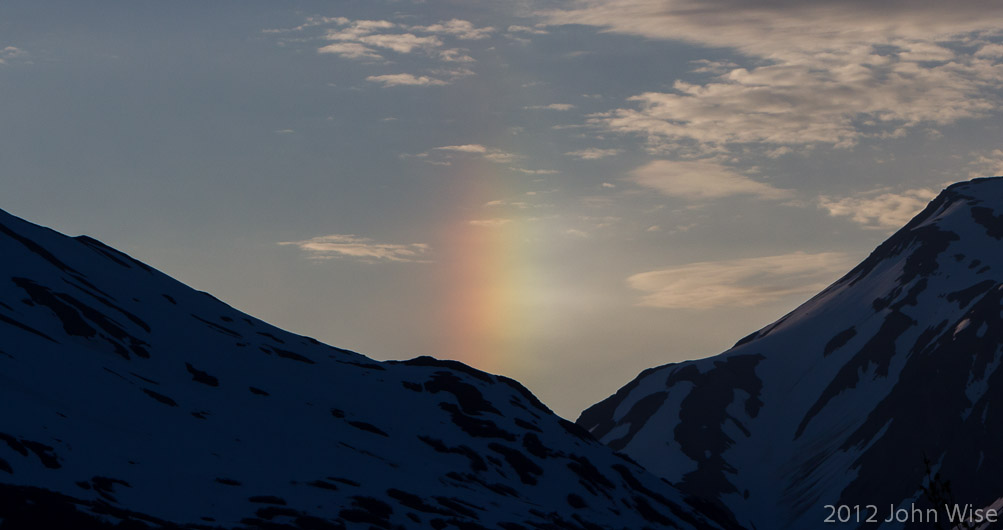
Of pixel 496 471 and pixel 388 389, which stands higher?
pixel 388 389

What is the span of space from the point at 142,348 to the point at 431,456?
4201cm

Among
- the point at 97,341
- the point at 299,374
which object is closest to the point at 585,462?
the point at 299,374

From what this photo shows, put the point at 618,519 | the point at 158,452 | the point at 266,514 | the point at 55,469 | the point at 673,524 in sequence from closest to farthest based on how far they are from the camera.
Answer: the point at 55,469 < the point at 266,514 < the point at 158,452 < the point at 618,519 < the point at 673,524

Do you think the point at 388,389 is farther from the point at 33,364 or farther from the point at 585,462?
the point at 33,364

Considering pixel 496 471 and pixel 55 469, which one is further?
pixel 496 471

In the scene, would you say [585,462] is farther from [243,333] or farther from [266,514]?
[266,514]

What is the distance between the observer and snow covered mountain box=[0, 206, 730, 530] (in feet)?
348

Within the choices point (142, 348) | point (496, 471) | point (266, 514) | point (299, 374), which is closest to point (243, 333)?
point (299, 374)

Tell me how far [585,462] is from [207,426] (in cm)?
6954

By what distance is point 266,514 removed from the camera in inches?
4427

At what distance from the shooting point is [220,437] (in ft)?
450

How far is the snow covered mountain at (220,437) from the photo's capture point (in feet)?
348

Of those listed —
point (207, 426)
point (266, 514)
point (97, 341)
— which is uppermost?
point (97, 341)

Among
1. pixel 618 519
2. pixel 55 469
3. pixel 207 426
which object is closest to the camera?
pixel 55 469
